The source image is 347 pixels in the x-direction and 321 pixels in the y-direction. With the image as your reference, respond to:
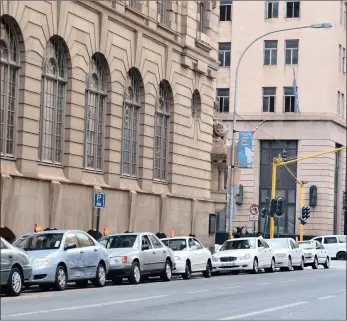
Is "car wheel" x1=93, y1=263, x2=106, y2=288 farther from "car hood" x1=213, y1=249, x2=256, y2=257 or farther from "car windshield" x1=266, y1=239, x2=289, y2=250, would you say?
"car windshield" x1=266, y1=239, x2=289, y2=250

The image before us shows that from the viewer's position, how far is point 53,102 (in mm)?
40250

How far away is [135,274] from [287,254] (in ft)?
50.8

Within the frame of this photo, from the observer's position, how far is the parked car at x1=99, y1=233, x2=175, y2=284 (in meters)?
31.7

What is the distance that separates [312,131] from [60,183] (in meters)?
41.9

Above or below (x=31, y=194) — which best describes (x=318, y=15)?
above

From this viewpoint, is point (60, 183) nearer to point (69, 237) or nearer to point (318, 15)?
point (69, 237)

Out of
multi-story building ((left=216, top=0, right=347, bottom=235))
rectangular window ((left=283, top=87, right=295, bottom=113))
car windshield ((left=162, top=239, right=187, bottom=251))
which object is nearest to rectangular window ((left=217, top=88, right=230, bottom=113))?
multi-story building ((left=216, top=0, right=347, bottom=235))

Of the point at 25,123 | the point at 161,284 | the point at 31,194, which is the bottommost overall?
the point at 161,284

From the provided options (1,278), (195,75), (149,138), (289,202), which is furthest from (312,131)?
(1,278)

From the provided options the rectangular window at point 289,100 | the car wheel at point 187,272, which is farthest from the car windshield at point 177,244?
the rectangular window at point 289,100

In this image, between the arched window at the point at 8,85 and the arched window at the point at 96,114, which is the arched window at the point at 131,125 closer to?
the arched window at the point at 96,114

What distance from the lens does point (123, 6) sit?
4453 cm

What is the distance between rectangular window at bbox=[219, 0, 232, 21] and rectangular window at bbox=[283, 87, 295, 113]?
6540mm

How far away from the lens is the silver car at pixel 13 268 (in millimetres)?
24094
